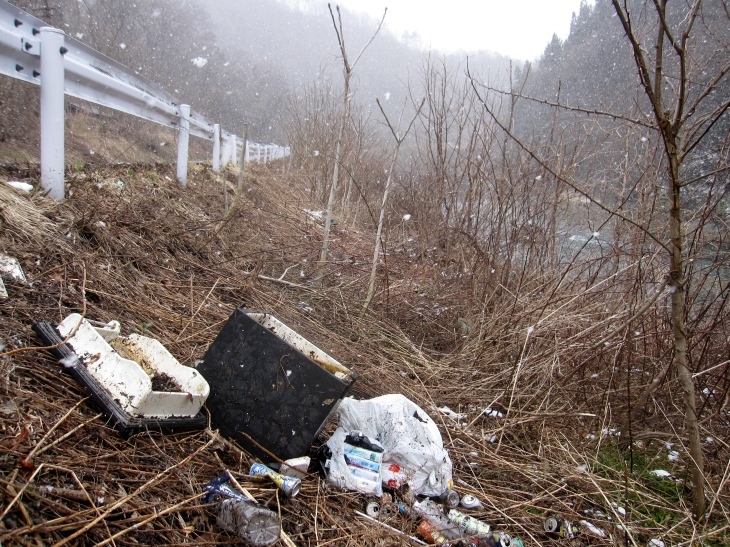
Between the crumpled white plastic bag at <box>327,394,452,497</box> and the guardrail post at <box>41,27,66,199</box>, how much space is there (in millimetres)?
2434

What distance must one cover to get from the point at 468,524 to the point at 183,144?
509cm

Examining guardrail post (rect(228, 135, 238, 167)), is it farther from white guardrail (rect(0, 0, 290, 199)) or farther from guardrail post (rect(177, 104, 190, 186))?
white guardrail (rect(0, 0, 290, 199))

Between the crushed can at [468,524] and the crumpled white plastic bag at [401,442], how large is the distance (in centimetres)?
12

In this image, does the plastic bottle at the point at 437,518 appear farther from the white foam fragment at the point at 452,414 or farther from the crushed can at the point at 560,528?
the white foam fragment at the point at 452,414

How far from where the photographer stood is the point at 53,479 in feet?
4.30

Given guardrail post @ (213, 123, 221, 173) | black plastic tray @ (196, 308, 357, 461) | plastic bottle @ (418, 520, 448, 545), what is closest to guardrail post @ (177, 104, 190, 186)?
guardrail post @ (213, 123, 221, 173)

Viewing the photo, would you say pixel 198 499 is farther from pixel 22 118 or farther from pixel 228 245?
pixel 22 118

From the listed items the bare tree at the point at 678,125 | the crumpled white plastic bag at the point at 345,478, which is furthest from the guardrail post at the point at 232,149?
the bare tree at the point at 678,125

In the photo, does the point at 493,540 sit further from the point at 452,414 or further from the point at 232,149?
the point at 232,149

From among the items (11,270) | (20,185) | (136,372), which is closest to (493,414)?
(136,372)

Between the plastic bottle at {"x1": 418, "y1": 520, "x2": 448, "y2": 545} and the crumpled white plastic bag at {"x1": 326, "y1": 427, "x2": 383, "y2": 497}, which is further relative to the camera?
the crumpled white plastic bag at {"x1": 326, "y1": 427, "x2": 383, "y2": 497}

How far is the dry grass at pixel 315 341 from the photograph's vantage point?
1396 mm

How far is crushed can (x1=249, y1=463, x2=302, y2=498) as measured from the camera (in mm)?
1655

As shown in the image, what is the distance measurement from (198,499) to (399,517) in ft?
2.62
